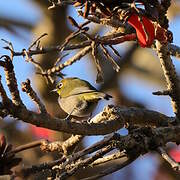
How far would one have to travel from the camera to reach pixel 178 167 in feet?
4.37

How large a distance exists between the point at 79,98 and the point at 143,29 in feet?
4.98

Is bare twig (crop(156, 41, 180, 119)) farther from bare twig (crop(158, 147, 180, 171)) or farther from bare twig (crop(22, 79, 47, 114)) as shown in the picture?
bare twig (crop(22, 79, 47, 114))

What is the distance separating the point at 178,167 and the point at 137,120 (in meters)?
0.42

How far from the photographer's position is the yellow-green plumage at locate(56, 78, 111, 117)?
2705 millimetres

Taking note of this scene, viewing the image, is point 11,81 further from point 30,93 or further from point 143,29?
point 143,29

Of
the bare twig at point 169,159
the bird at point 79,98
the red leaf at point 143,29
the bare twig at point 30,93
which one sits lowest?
the bare twig at point 169,159

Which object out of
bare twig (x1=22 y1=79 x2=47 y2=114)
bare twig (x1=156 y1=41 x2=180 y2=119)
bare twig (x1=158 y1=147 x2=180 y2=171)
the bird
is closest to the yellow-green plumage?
the bird

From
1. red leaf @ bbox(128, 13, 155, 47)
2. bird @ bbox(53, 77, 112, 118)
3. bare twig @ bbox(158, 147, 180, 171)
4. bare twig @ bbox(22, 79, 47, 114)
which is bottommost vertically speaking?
bare twig @ bbox(158, 147, 180, 171)

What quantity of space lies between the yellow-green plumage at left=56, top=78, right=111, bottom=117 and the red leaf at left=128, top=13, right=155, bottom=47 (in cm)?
119

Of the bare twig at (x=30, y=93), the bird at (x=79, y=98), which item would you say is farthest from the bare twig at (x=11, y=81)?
the bird at (x=79, y=98)

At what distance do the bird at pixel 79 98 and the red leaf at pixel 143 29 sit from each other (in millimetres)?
1185

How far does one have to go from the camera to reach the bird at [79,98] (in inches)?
106

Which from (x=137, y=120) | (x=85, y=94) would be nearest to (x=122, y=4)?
(x=137, y=120)

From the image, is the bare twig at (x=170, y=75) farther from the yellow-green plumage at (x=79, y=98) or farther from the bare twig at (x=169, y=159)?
the yellow-green plumage at (x=79, y=98)
